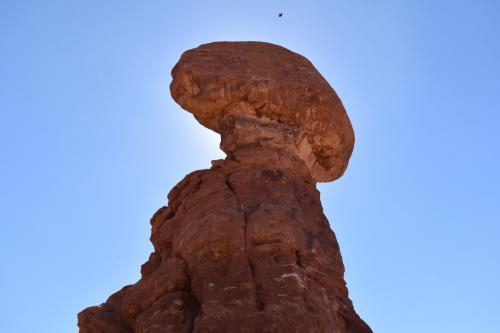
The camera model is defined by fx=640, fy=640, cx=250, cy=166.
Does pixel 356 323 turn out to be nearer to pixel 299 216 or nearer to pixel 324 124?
pixel 299 216

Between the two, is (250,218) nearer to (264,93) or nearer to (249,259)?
(249,259)

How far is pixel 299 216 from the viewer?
888 centimetres

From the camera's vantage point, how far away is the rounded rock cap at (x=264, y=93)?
11.0 metres

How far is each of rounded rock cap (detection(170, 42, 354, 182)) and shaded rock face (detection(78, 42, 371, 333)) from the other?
2 cm

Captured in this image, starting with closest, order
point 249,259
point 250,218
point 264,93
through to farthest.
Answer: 1. point 249,259
2. point 250,218
3. point 264,93

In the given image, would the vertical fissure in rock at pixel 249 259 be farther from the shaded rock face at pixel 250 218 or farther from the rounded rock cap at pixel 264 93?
the rounded rock cap at pixel 264 93

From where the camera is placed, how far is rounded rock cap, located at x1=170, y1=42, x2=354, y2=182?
11039 millimetres

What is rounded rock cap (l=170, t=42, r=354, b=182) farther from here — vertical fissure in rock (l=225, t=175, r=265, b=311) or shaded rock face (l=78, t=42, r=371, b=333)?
vertical fissure in rock (l=225, t=175, r=265, b=311)

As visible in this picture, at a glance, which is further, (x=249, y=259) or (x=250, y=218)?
(x=250, y=218)

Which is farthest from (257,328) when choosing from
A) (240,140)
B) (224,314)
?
(240,140)

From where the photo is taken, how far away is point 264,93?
11.0 metres

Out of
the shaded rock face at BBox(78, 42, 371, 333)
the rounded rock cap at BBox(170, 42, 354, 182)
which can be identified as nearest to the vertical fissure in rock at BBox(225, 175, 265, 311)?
the shaded rock face at BBox(78, 42, 371, 333)

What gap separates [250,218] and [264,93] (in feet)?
10.2

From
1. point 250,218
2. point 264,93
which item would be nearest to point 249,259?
point 250,218
